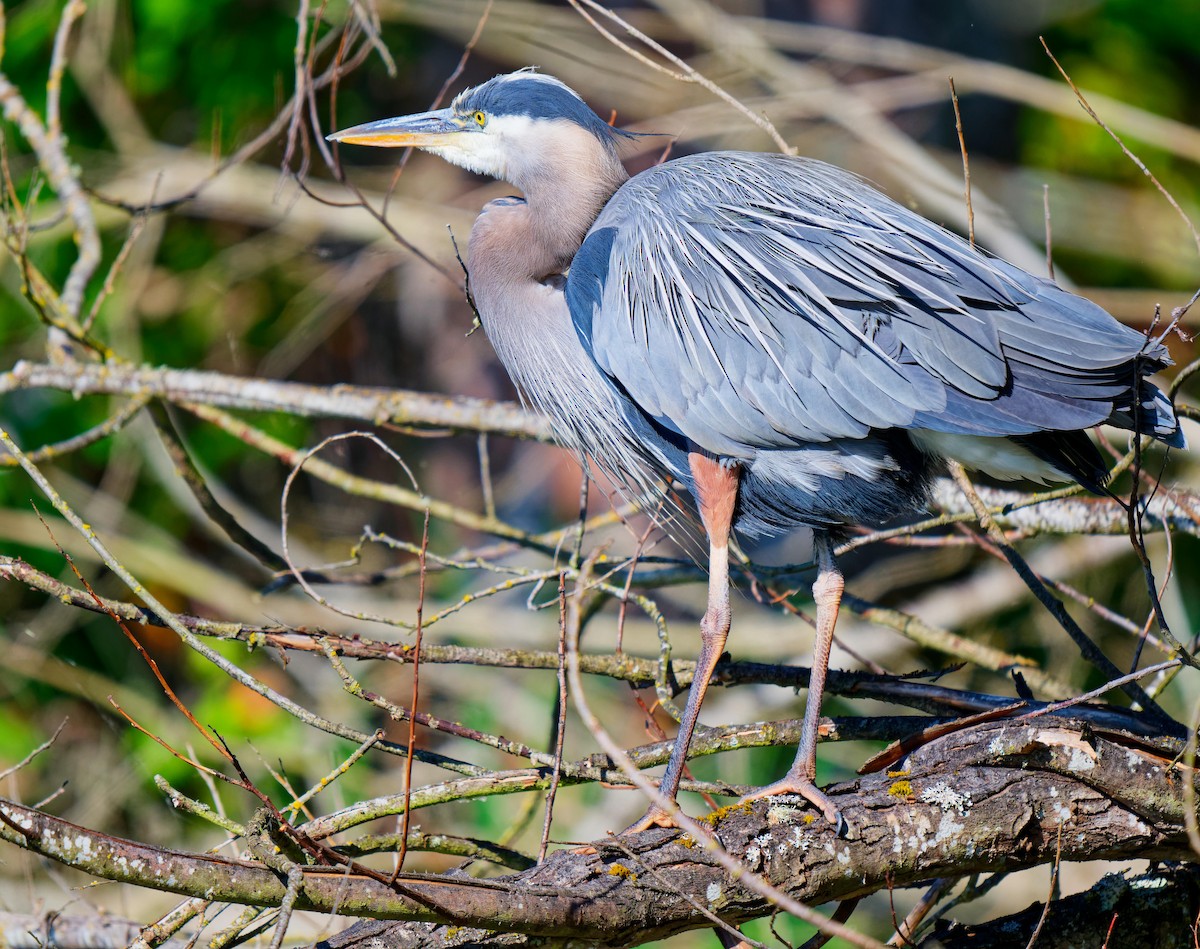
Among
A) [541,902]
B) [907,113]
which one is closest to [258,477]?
[907,113]

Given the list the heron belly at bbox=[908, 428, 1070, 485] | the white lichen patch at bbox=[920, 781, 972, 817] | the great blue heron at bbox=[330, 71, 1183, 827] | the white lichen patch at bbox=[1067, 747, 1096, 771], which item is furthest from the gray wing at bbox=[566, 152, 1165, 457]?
the white lichen patch at bbox=[920, 781, 972, 817]

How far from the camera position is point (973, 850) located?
2.01 m

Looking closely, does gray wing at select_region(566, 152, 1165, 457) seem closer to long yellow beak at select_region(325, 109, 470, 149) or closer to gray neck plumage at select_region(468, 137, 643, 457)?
gray neck plumage at select_region(468, 137, 643, 457)

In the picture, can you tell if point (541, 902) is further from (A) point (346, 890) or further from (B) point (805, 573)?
(B) point (805, 573)

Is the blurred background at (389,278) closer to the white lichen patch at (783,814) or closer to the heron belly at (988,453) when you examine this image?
the heron belly at (988,453)

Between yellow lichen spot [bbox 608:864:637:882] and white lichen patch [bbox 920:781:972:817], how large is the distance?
0.55 meters

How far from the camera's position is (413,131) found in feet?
10.5

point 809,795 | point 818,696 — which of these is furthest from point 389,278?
point 809,795

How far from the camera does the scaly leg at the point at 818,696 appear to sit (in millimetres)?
2108

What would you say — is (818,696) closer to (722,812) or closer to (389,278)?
(722,812)

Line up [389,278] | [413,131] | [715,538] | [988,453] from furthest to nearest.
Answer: [389,278], [413,131], [715,538], [988,453]

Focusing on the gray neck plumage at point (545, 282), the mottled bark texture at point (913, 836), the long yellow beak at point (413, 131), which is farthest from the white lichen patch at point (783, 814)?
the long yellow beak at point (413, 131)

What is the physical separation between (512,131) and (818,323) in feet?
3.69

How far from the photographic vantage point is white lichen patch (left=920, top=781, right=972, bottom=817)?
2.01m
